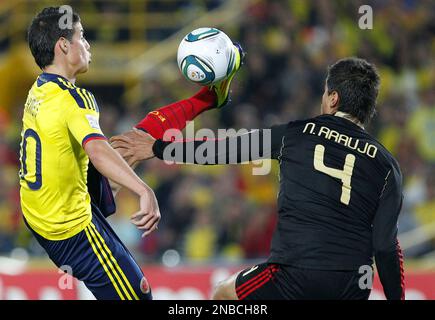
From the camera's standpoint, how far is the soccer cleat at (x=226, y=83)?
6055mm

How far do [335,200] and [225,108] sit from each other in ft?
21.8

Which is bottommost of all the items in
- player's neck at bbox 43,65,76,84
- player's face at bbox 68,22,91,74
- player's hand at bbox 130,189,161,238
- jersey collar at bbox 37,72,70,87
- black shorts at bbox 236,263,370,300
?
black shorts at bbox 236,263,370,300

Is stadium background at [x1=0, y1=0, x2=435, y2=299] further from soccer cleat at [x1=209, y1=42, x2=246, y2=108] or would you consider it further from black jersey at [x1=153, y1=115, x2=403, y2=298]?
black jersey at [x1=153, y1=115, x2=403, y2=298]

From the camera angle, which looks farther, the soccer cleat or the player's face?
the soccer cleat

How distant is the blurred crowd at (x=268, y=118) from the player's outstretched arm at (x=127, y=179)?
15.9 ft

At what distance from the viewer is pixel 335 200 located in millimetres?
5105

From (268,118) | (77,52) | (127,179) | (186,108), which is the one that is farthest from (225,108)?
(127,179)

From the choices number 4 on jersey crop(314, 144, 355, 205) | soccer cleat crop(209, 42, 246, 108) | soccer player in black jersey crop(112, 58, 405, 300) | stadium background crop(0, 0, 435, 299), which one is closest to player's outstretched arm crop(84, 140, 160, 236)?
soccer player in black jersey crop(112, 58, 405, 300)

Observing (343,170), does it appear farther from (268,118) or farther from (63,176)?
(268,118)

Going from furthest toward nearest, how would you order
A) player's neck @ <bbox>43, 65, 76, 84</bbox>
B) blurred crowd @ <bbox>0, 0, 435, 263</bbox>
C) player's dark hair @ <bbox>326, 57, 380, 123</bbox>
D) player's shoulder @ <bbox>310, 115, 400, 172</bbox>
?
blurred crowd @ <bbox>0, 0, 435, 263</bbox> < player's neck @ <bbox>43, 65, 76, 84</bbox> < player's dark hair @ <bbox>326, 57, 380, 123</bbox> < player's shoulder @ <bbox>310, 115, 400, 172</bbox>

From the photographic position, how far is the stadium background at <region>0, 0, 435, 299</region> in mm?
9312

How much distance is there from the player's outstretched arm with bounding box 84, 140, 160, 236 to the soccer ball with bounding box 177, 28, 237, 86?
1.10m

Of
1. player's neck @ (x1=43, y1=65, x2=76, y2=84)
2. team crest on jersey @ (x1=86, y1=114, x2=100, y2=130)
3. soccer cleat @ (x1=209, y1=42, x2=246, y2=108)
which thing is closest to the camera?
team crest on jersey @ (x1=86, y1=114, x2=100, y2=130)
